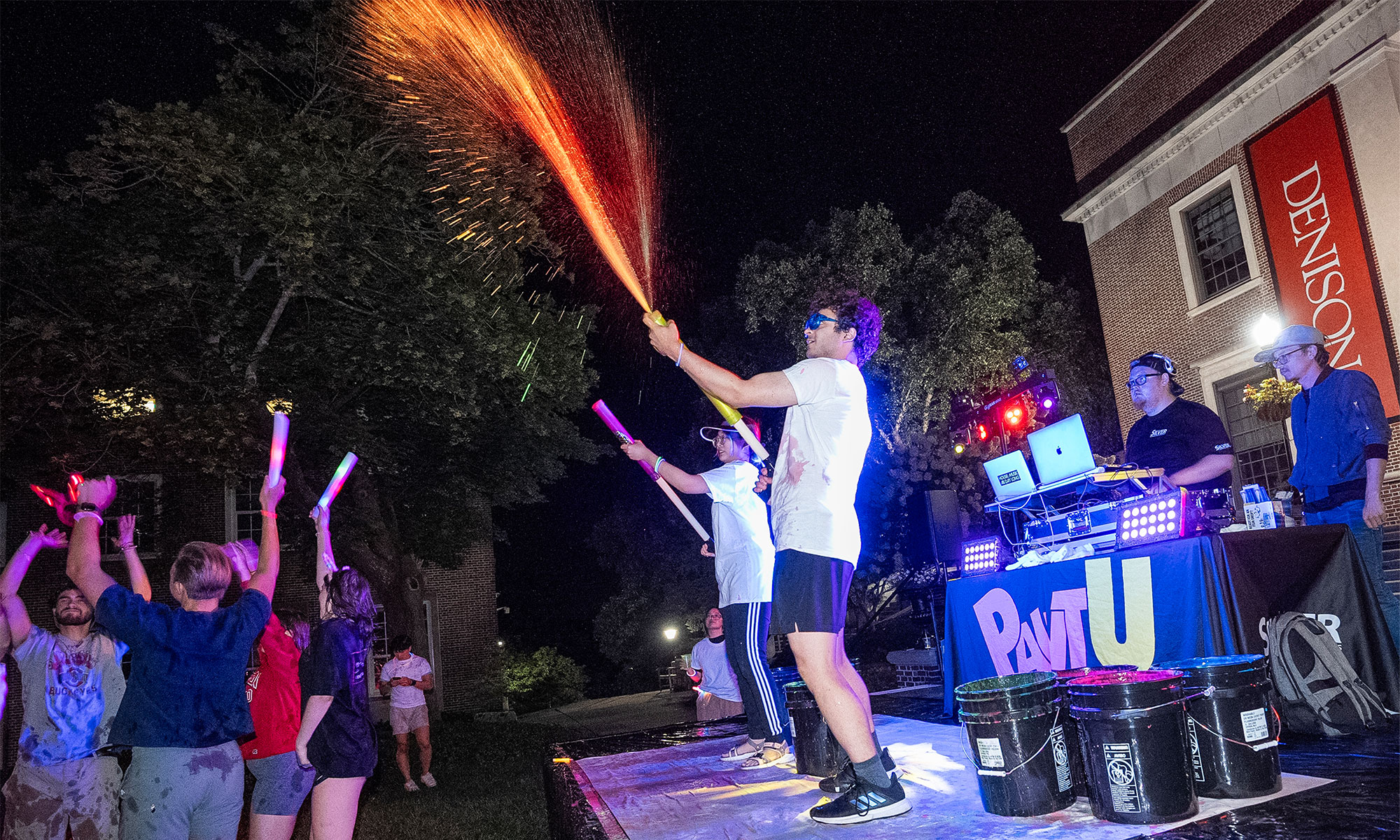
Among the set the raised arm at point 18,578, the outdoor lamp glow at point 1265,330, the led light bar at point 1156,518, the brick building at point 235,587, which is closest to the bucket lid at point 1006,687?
the led light bar at point 1156,518

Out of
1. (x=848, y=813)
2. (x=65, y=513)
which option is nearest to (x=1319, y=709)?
(x=848, y=813)

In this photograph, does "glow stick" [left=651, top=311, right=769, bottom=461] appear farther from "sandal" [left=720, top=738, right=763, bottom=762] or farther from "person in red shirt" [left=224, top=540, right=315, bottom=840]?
"person in red shirt" [left=224, top=540, right=315, bottom=840]

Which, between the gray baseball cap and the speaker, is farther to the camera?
the speaker

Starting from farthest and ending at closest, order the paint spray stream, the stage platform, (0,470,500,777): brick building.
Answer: (0,470,500,777): brick building < the paint spray stream < the stage platform

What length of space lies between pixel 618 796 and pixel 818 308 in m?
2.71

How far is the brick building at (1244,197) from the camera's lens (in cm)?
1287

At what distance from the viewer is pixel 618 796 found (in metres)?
4.40

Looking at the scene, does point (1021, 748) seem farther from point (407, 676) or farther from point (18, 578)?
point (407, 676)

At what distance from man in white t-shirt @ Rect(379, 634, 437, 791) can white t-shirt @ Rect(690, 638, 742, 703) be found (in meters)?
3.56

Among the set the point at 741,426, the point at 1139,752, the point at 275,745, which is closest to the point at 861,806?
the point at 1139,752

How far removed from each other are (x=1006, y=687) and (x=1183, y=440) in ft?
9.11

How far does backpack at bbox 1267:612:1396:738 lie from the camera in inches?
165

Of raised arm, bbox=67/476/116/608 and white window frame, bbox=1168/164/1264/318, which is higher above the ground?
white window frame, bbox=1168/164/1264/318

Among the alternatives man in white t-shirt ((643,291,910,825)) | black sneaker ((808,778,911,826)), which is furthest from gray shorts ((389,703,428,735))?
black sneaker ((808,778,911,826))
